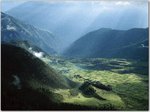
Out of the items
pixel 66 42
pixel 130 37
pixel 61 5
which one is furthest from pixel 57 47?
pixel 130 37

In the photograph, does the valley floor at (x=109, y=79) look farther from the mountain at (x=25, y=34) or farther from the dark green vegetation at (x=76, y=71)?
the mountain at (x=25, y=34)

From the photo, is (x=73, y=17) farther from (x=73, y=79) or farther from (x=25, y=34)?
(x=73, y=79)

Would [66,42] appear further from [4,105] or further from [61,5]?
[4,105]

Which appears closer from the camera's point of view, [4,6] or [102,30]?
[4,6]

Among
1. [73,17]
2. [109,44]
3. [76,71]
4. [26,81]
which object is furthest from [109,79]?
[26,81]

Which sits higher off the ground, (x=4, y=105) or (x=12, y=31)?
(x=12, y=31)

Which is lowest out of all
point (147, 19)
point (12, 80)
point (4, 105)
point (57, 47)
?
point (4, 105)
